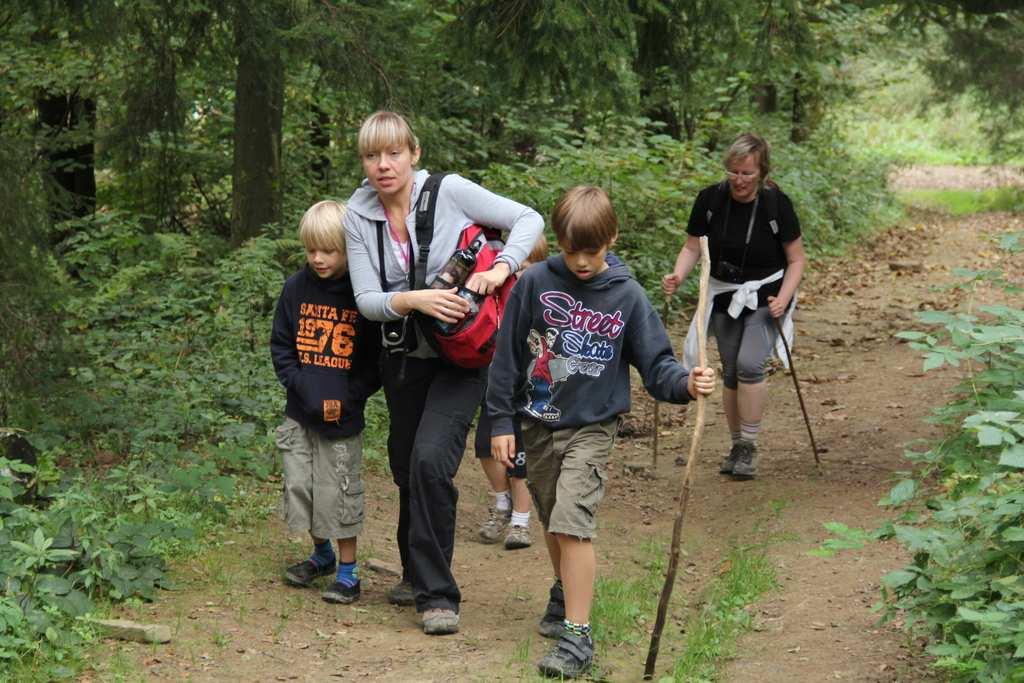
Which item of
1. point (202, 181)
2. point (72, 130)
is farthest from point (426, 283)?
point (202, 181)

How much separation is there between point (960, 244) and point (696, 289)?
10159mm

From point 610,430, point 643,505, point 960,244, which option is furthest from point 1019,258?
point 610,430

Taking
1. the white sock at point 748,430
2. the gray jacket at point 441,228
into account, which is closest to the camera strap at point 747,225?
the white sock at point 748,430

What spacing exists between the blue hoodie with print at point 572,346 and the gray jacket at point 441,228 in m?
0.30

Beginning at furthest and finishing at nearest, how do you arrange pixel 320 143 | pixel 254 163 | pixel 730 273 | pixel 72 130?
1. pixel 320 143
2. pixel 72 130
3. pixel 254 163
4. pixel 730 273

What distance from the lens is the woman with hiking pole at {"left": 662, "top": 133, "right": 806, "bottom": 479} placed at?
7.65m

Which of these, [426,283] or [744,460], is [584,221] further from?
[744,460]

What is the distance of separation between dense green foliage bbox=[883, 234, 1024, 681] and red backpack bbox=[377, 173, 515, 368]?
5.68ft

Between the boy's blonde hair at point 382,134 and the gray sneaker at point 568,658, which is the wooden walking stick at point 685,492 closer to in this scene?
the gray sneaker at point 568,658

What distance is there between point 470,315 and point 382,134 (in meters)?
0.85

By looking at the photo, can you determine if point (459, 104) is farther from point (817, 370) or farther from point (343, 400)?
point (343, 400)

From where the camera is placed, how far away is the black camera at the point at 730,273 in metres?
7.77

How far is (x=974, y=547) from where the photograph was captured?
4.30 meters

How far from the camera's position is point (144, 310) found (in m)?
11.1
